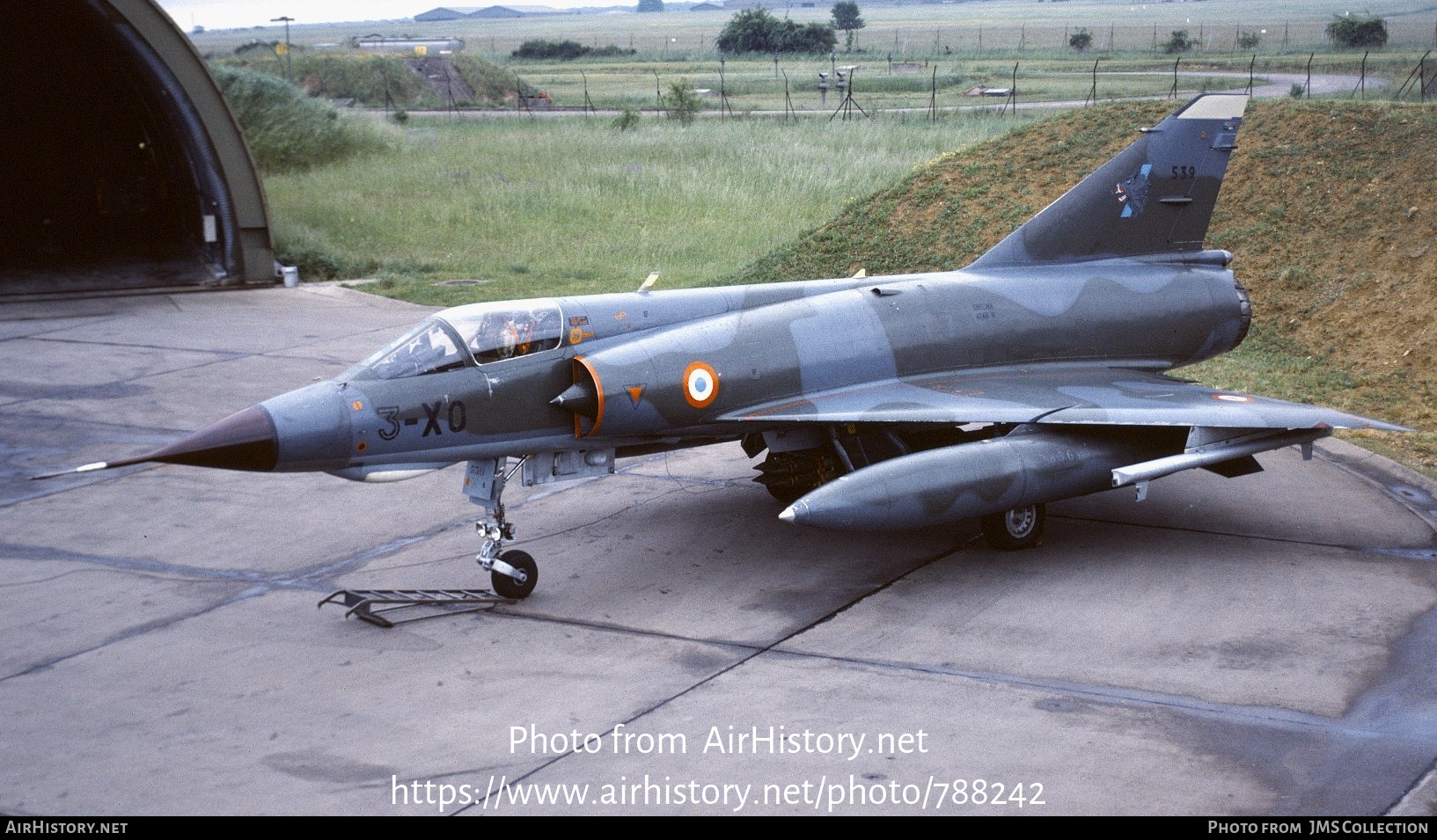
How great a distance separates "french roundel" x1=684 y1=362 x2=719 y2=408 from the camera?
10.1 m

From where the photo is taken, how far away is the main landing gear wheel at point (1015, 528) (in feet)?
35.1

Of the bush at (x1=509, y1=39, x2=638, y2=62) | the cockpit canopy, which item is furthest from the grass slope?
the bush at (x1=509, y1=39, x2=638, y2=62)

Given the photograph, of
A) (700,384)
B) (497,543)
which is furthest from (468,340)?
(700,384)

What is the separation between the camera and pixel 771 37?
322ft

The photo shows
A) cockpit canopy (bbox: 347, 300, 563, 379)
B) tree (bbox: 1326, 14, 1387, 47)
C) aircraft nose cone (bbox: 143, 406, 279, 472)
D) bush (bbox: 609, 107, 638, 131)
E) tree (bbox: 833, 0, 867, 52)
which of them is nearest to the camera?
aircraft nose cone (bbox: 143, 406, 279, 472)

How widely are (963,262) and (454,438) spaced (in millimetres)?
13667

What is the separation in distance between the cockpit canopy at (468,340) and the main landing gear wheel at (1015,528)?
4040 mm

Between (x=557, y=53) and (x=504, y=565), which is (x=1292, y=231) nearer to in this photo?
(x=504, y=565)

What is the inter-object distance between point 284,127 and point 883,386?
30.6 meters

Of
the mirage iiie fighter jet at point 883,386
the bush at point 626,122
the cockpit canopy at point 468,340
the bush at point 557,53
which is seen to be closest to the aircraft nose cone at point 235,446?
the mirage iiie fighter jet at point 883,386

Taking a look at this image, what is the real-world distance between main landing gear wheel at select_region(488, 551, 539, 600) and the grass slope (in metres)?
9.30

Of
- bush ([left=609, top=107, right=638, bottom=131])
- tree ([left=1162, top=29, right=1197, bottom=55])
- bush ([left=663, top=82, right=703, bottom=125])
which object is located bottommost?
bush ([left=609, top=107, right=638, bottom=131])

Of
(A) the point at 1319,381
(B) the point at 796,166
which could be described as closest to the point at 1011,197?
(A) the point at 1319,381

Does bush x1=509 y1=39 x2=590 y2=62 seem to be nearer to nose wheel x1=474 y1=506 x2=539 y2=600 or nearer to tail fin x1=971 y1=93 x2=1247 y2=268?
tail fin x1=971 y1=93 x2=1247 y2=268
